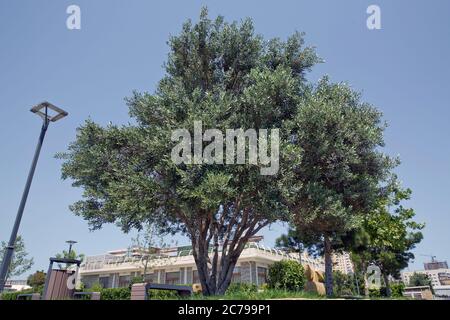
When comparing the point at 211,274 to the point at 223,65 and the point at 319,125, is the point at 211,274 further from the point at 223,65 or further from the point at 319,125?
the point at 223,65

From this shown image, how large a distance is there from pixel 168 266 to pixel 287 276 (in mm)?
21584

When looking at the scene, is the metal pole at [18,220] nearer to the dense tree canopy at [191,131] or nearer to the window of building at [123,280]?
the dense tree canopy at [191,131]

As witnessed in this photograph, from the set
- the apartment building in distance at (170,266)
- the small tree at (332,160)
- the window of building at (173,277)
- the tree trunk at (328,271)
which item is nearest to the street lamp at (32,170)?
the small tree at (332,160)

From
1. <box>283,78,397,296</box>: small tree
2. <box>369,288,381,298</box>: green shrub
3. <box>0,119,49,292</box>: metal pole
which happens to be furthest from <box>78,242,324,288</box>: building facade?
<box>0,119,49,292</box>: metal pole

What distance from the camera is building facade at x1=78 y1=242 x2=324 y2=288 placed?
3894 centimetres

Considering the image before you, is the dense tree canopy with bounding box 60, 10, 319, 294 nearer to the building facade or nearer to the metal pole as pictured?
the metal pole

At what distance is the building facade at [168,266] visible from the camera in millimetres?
38938

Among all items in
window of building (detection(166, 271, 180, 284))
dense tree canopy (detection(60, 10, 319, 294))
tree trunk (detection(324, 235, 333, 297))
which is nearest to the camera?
dense tree canopy (detection(60, 10, 319, 294))

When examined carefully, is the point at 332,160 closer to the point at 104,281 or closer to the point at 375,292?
the point at 375,292

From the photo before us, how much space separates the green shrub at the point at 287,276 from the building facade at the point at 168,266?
294 inches

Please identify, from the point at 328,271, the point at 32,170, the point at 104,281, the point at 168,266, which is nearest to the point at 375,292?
the point at 168,266

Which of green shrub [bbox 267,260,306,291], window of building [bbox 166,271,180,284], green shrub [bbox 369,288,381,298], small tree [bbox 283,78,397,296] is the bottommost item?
green shrub [bbox 369,288,381,298]

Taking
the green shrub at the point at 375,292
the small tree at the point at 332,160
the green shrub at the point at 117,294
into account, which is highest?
the small tree at the point at 332,160

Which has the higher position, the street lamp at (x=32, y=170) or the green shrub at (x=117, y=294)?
the street lamp at (x=32, y=170)
